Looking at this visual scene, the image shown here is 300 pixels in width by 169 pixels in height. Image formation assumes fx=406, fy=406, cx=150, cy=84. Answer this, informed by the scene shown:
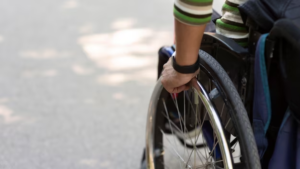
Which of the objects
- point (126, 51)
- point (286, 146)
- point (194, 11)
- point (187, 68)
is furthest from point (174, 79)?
point (126, 51)

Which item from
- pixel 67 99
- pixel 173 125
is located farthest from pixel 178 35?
pixel 67 99

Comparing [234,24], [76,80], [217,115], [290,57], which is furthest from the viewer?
[76,80]

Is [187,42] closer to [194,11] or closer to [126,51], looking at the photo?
[194,11]

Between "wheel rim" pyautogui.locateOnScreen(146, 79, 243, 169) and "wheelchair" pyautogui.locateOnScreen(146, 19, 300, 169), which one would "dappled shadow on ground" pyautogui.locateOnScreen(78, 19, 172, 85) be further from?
"wheelchair" pyautogui.locateOnScreen(146, 19, 300, 169)

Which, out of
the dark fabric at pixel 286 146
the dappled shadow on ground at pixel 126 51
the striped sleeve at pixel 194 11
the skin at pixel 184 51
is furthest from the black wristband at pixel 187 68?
the dappled shadow on ground at pixel 126 51

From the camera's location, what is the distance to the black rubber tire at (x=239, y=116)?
2.84ft

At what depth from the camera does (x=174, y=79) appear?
101 cm

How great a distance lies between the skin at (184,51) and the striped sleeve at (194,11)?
14mm

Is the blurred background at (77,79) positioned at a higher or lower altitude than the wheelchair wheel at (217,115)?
lower

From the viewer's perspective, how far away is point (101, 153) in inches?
67.4

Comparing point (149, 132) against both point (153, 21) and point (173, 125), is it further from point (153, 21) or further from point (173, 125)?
point (153, 21)

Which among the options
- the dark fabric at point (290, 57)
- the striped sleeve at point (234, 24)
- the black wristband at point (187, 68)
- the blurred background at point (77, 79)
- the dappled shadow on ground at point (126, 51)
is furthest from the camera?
the dappled shadow on ground at point (126, 51)

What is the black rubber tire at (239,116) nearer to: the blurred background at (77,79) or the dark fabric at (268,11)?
the dark fabric at (268,11)

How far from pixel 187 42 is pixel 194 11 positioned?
7 centimetres
